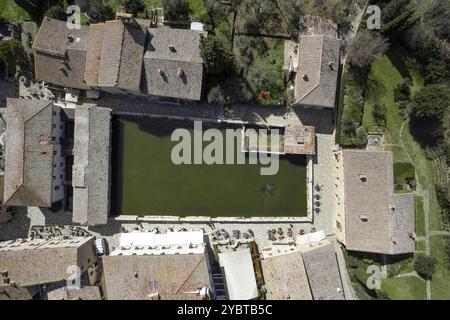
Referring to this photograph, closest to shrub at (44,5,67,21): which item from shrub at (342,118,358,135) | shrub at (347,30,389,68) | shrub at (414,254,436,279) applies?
shrub at (347,30,389,68)

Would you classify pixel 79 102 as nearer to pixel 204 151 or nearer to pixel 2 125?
pixel 2 125

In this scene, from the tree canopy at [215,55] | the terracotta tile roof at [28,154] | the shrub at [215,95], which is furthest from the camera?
the shrub at [215,95]

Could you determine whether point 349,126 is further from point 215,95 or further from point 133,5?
point 133,5

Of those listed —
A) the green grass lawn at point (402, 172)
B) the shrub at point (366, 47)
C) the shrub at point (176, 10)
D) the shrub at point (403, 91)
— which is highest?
the shrub at point (176, 10)

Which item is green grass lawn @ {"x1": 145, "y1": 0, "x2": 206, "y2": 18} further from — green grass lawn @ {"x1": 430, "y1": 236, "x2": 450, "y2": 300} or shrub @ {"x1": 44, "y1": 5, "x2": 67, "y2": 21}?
green grass lawn @ {"x1": 430, "y1": 236, "x2": 450, "y2": 300}

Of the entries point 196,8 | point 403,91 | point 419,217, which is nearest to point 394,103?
point 403,91

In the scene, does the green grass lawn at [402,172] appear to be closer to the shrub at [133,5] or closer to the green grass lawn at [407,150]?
the green grass lawn at [407,150]

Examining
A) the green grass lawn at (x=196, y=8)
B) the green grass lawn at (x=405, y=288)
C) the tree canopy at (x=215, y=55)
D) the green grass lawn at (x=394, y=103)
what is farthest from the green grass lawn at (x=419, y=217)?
the green grass lawn at (x=196, y=8)
